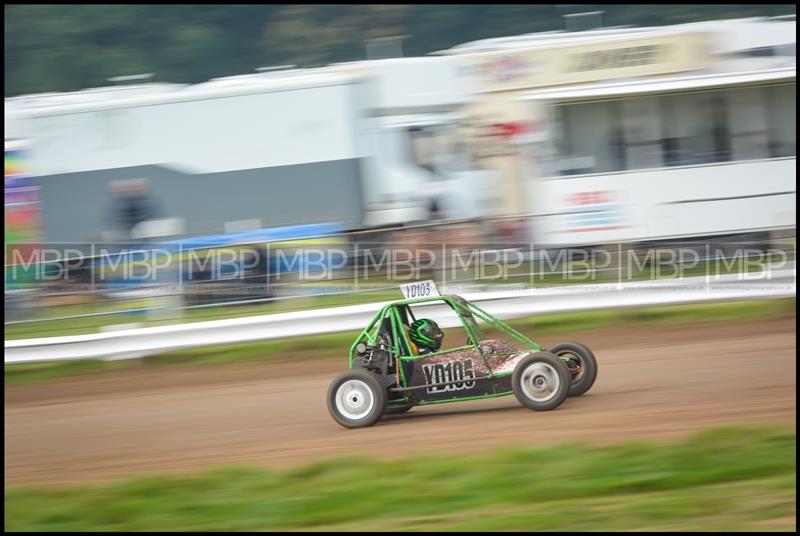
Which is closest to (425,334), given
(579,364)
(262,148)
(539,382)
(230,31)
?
(539,382)

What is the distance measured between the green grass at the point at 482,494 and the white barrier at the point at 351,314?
431 centimetres

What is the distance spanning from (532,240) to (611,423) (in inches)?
202

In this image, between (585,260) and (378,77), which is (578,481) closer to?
(585,260)

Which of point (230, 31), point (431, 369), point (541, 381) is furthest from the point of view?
point (230, 31)

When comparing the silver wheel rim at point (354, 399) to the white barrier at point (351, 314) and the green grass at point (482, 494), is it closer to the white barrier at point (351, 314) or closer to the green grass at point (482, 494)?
the green grass at point (482, 494)

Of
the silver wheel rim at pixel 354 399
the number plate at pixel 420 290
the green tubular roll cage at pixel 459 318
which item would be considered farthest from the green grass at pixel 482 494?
the number plate at pixel 420 290

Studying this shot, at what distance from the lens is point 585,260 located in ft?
35.8

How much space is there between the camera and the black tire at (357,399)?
7688 mm

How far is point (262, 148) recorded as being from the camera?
44.9 feet

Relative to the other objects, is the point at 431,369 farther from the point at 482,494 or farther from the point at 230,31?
the point at 230,31

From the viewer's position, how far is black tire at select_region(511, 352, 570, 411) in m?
7.34

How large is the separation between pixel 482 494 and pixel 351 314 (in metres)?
5.28

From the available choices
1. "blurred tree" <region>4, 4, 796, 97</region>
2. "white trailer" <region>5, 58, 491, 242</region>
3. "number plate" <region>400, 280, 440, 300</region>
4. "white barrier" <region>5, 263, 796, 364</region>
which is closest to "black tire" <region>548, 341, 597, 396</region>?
"number plate" <region>400, 280, 440, 300</region>

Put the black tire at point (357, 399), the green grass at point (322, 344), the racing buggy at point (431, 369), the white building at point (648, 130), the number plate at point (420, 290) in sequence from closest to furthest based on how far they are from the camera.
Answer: the racing buggy at point (431, 369) → the black tire at point (357, 399) → the number plate at point (420, 290) → the green grass at point (322, 344) → the white building at point (648, 130)
